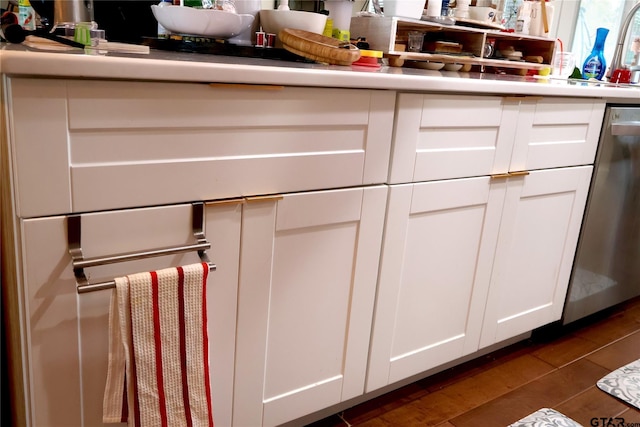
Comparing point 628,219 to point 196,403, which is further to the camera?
point 628,219

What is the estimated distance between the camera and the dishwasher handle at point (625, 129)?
1.83 metres

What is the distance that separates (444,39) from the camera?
2.00 meters

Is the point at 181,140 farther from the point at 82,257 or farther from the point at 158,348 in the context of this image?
the point at 158,348

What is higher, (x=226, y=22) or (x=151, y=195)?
(x=226, y=22)

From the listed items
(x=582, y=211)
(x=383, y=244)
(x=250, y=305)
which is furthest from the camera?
(x=582, y=211)

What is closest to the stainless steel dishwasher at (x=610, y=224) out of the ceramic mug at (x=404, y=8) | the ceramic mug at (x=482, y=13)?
the ceramic mug at (x=482, y=13)

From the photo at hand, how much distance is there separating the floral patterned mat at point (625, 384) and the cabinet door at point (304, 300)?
898mm

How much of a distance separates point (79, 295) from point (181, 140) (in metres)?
0.33

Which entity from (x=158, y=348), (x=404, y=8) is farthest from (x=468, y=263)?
(x=158, y=348)

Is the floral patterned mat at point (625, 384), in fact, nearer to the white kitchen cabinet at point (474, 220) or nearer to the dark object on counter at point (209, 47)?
the white kitchen cabinet at point (474, 220)

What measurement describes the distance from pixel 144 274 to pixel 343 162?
492 millimetres

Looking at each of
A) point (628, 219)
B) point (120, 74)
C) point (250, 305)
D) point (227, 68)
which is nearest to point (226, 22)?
point (227, 68)

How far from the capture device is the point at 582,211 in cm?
188

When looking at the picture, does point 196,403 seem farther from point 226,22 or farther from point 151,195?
point 226,22
